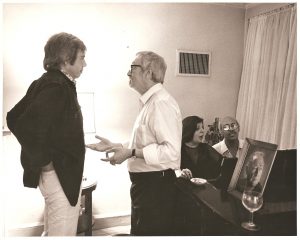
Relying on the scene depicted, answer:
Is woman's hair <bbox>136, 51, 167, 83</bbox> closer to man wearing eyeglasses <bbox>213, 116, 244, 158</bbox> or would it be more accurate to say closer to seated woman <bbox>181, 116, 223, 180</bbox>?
seated woman <bbox>181, 116, 223, 180</bbox>

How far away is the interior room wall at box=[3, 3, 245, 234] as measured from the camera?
2.04m

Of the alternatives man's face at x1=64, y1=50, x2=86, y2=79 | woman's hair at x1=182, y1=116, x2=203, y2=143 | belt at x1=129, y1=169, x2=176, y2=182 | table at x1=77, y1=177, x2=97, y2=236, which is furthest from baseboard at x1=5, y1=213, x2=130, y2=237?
man's face at x1=64, y1=50, x2=86, y2=79

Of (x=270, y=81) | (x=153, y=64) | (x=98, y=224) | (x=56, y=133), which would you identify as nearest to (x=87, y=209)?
(x=98, y=224)

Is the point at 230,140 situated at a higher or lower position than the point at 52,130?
lower

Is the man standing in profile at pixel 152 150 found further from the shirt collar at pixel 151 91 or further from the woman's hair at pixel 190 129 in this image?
the woman's hair at pixel 190 129

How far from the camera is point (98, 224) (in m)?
2.39

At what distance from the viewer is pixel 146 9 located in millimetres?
2320

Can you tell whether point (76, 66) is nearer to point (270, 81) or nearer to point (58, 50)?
point (58, 50)

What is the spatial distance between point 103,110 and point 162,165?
107 centimetres

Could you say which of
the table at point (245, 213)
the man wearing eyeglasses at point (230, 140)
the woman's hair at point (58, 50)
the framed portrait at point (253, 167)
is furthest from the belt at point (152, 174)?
the man wearing eyeglasses at point (230, 140)

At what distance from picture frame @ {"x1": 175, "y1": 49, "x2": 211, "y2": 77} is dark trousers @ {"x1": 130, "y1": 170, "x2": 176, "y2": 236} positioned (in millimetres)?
1297

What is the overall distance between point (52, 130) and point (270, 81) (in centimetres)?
200

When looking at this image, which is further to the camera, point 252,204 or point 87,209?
point 87,209

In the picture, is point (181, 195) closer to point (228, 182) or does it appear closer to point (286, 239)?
point (228, 182)
